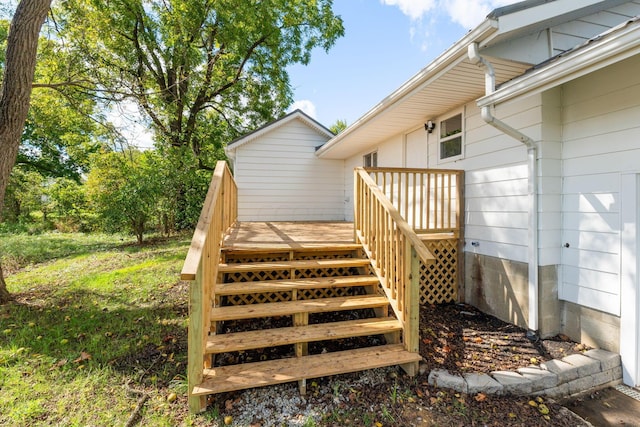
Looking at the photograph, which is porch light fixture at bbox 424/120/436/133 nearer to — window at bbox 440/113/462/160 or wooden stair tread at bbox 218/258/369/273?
window at bbox 440/113/462/160

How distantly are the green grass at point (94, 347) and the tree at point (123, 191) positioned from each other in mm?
3273

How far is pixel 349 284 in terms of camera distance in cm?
351

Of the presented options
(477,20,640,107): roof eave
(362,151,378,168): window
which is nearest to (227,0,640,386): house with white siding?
(477,20,640,107): roof eave

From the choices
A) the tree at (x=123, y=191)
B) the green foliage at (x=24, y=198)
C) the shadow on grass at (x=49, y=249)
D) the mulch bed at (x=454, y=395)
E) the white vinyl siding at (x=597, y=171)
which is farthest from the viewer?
the green foliage at (x=24, y=198)

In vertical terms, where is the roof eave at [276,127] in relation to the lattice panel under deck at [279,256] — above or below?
above

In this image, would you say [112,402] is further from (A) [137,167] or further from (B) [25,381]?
(A) [137,167]

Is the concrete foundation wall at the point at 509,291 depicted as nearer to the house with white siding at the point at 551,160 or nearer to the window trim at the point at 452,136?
the house with white siding at the point at 551,160

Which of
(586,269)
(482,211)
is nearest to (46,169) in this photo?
(482,211)

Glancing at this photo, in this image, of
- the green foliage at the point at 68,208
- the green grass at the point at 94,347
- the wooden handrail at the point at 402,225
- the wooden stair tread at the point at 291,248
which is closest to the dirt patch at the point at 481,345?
the wooden handrail at the point at 402,225

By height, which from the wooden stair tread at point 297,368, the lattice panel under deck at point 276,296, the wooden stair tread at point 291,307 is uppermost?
the wooden stair tread at point 291,307

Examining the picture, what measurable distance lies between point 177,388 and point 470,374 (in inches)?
105

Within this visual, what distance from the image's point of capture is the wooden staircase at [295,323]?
2.54 m

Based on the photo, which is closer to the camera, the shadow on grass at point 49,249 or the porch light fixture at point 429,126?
the porch light fixture at point 429,126

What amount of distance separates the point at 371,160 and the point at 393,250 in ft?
17.5
